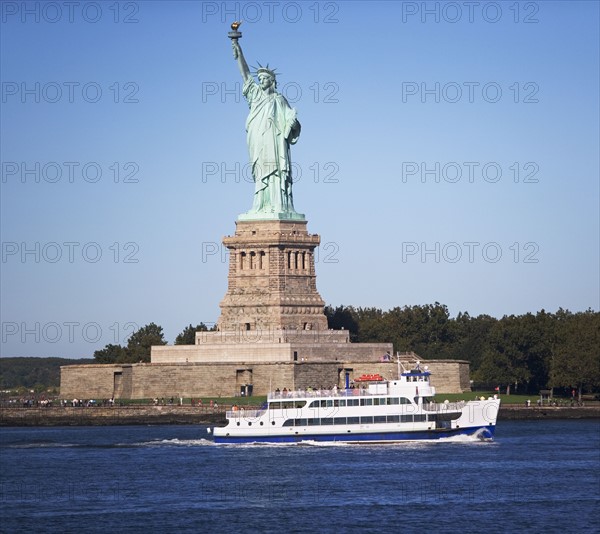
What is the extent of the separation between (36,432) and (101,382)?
17737 mm

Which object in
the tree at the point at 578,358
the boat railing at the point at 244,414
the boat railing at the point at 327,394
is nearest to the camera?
the boat railing at the point at 327,394

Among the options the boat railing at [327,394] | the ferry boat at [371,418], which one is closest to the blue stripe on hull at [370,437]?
the ferry boat at [371,418]

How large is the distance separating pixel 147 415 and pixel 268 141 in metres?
21.5

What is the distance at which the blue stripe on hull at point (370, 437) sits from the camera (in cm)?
9750

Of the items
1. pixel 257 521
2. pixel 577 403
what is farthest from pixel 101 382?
pixel 257 521

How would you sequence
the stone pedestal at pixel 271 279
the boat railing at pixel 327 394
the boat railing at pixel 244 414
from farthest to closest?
1. the stone pedestal at pixel 271 279
2. the boat railing at pixel 244 414
3. the boat railing at pixel 327 394

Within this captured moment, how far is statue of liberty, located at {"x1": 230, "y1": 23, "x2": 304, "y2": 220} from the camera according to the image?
422 feet

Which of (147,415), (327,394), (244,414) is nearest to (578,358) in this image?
(147,415)

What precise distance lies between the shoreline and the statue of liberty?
645 inches

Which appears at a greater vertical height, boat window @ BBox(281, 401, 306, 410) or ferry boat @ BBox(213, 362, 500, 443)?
boat window @ BBox(281, 401, 306, 410)

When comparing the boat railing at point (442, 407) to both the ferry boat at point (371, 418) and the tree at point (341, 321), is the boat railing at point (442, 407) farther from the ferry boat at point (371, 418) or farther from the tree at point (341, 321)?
the tree at point (341, 321)

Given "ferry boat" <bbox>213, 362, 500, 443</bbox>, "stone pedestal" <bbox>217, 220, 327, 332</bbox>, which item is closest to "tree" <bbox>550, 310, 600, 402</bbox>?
"stone pedestal" <bbox>217, 220, 327, 332</bbox>

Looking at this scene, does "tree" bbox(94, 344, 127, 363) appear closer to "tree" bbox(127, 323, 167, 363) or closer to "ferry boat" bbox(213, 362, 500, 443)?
"tree" bbox(127, 323, 167, 363)

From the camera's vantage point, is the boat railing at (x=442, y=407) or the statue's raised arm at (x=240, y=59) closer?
the boat railing at (x=442, y=407)
